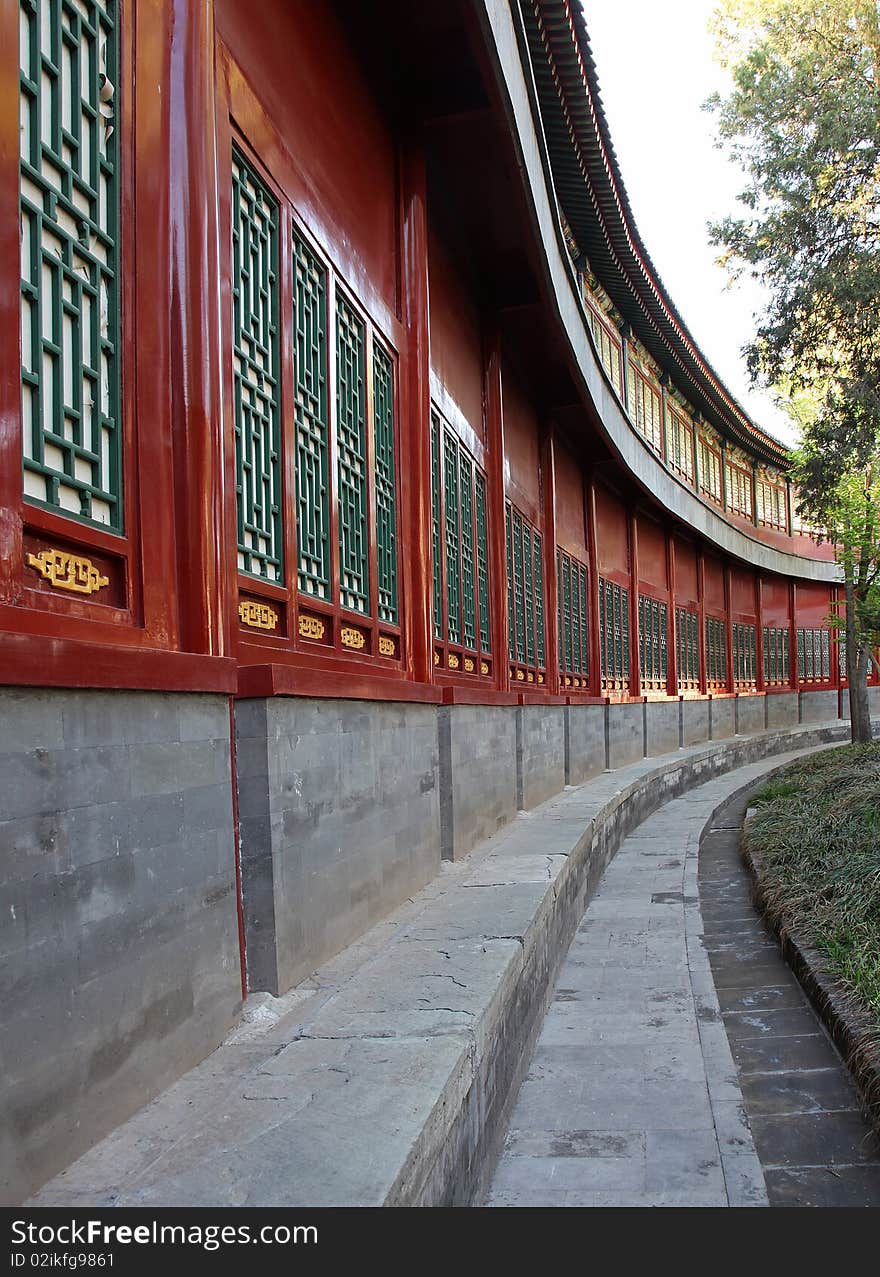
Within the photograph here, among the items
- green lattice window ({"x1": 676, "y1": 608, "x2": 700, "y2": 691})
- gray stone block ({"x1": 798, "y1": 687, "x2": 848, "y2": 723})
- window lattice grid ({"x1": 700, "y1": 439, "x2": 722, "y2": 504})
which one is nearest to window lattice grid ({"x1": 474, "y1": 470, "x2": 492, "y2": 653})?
green lattice window ({"x1": 676, "y1": 608, "x2": 700, "y2": 691})

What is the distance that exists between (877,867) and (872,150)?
30.7 feet

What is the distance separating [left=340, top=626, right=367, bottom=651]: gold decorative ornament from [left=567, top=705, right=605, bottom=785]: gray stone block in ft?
22.8

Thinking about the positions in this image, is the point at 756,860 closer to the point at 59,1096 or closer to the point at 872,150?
the point at 59,1096

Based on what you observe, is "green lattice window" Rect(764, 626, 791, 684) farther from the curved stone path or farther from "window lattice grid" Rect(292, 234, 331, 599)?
"window lattice grid" Rect(292, 234, 331, 599)

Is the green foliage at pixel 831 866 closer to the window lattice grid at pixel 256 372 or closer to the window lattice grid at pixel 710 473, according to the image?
the window lattice grid at pixel 256 372

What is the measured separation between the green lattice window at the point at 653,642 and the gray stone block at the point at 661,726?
45 cm

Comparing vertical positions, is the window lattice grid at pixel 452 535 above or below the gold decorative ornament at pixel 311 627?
above

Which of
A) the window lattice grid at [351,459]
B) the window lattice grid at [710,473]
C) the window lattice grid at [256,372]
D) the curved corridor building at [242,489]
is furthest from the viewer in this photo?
the window lattice grid at [710,473]

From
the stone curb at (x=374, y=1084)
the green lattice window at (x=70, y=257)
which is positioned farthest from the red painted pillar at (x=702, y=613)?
the green lattice window at (x=70, y=257)

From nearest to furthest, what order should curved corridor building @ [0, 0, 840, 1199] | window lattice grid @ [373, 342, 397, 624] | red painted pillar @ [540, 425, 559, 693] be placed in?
curved corridor building @ [0, 0, 840, 1199], window lattice grid @ [373, 342, 397, 624], red painted pillar @ [540, 425, 559, 693]

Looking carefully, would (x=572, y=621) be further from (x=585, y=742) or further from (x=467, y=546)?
(x=467, y=546)

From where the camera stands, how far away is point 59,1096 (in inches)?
93.7

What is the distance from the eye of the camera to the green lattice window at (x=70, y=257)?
270 cm

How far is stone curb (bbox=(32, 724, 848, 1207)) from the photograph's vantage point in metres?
2.34
